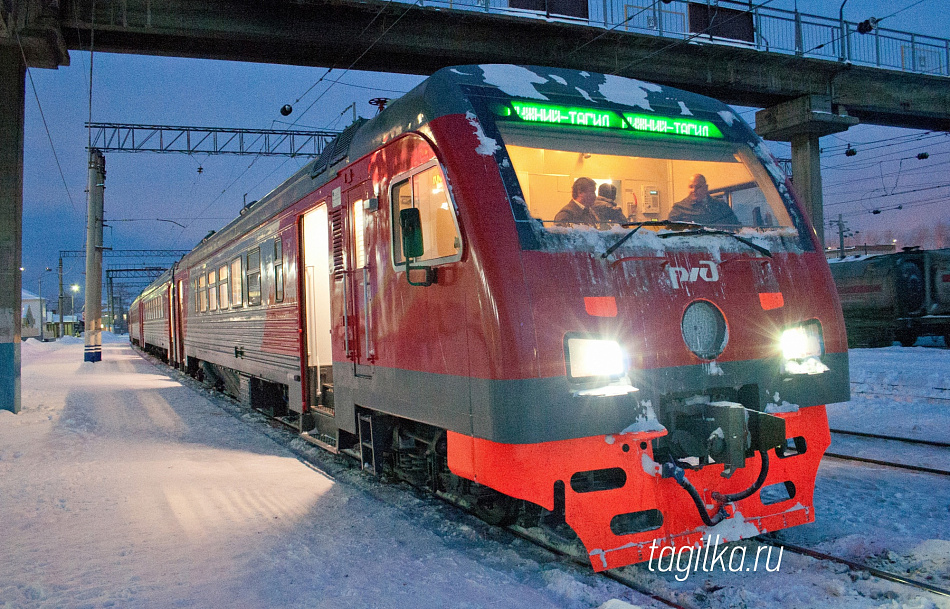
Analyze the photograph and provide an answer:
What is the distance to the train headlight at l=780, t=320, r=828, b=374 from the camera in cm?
494

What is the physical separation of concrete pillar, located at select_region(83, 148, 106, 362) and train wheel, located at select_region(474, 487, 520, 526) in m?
27.8

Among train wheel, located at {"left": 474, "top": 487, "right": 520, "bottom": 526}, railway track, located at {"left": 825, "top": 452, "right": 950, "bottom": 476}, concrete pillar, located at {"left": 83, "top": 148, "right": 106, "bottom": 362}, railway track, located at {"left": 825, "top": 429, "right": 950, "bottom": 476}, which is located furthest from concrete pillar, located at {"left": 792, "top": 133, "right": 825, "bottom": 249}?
concrete pillar, located at {"left": 83, "top": 148, "right": 106, "bottom": 362}

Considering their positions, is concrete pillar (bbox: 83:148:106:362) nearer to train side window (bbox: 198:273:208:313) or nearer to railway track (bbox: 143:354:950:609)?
train side window (bbox: 198:273:208:313)

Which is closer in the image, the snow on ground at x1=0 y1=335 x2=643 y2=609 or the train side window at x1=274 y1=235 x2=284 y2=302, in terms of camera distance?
the snow on ground at x1=0 y1=335 x2=643 y2=609

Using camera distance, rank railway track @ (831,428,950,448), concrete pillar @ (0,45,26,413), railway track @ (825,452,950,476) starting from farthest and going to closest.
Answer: concrete pillar @ (0,45,26,413) < railway track @ (831,428,950,448) < railway track @ (825,452,950,476)

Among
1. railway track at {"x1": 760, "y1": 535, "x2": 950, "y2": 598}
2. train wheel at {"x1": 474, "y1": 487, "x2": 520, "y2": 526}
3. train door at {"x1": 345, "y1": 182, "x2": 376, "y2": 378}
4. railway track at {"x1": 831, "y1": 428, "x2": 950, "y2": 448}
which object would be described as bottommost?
railway track at {"x1": 831, "y1": 428, "x2": 950, "y2": 448}

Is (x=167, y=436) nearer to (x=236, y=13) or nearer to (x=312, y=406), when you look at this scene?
(x=312, y=406)

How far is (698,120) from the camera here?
5.45 m

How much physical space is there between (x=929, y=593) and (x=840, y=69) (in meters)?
19.0

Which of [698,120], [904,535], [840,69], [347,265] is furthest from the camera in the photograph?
[840,69]

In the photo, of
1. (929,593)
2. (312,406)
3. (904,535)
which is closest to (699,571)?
(929,593)

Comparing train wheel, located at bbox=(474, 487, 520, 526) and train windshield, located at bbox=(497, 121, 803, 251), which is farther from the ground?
train windshield, located at bbox=(497, 121, 803, 251)

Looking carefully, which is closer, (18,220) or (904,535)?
(904,535)

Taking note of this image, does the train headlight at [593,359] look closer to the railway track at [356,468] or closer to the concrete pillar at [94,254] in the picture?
the railway track at [356,468]
